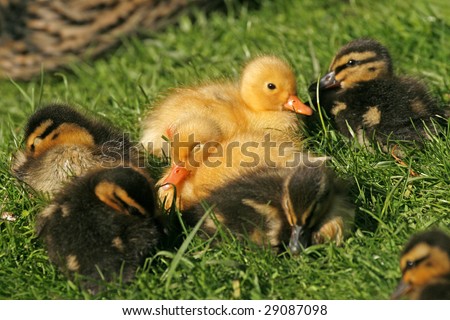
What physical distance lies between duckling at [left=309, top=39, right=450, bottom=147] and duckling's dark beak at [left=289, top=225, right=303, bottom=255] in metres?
1.06

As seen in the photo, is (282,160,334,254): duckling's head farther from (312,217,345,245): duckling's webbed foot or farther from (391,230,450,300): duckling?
(391,230,450,300): duckling

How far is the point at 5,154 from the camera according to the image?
4.62 meters

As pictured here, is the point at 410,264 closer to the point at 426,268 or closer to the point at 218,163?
the point at 426,268

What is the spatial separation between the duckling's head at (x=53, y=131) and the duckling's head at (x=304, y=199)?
1238 millimetres

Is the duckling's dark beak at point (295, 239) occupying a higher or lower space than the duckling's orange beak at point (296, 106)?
lower

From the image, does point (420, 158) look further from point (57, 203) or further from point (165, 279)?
point (57, 203)

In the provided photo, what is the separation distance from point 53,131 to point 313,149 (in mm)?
1394

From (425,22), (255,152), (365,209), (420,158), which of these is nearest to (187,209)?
(255,152)

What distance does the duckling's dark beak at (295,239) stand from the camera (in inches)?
135

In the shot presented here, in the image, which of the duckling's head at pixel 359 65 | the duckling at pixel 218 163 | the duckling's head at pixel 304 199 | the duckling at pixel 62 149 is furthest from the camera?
the duckling's head at pixel 359 65

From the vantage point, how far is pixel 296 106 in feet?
14.5

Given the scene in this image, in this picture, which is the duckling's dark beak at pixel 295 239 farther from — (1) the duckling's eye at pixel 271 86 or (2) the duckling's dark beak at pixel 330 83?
(2) the duckling's dark beak at pixel 330 83

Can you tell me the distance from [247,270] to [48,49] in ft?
12.6

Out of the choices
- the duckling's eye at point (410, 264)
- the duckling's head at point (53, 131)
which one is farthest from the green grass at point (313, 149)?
the duckling's head at point (53, 131)
